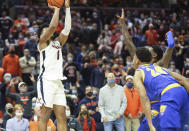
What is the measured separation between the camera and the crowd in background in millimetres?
11875

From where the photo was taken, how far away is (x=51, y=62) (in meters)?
6.89

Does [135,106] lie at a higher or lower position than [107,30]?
lower

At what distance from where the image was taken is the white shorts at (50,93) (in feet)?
22.4

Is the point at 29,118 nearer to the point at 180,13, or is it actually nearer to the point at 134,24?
the point at 134,24

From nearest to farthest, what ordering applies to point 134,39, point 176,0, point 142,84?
1. point 142,84
2. point 134,39
3. point 176,0

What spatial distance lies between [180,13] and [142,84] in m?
16.1

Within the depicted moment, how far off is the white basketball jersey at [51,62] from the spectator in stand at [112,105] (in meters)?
3.99

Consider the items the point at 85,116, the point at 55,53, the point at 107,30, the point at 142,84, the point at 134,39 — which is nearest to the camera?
the point at 142,84

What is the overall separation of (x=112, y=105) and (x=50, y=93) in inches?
168

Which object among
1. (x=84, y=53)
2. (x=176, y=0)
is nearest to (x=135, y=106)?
(x=84, y=53)

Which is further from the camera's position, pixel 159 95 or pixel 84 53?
pixel 84 53

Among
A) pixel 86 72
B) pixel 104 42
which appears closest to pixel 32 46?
pixel 86 72

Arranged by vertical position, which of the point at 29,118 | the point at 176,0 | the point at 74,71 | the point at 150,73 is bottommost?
the point at 29,118

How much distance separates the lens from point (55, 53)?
693cm
